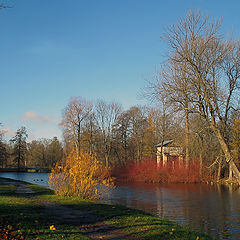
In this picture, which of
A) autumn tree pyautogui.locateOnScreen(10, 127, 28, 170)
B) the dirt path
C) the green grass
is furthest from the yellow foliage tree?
autumn tree pyautogui.locateOnScreen(10, 127, 28, 170)

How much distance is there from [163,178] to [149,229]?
28.1m

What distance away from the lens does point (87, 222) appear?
8.70 m

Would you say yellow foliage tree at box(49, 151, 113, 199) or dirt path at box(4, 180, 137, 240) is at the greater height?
yellow foliage tree at box(49, 151, 113, 199)

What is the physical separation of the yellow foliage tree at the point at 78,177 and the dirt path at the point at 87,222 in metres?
2.62

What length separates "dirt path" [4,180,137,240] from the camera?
7.16 meters

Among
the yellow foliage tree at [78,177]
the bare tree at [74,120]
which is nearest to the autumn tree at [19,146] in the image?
the bare tree at [74,120]

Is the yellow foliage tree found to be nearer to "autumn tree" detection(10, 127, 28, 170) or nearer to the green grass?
the green grass

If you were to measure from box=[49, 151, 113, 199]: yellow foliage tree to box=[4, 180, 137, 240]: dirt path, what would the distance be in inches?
103

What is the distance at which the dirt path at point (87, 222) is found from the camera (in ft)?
23.5

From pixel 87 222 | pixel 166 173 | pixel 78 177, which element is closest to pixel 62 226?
pixel 87 222

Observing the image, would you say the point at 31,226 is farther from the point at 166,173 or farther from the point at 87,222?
the point at 166,173

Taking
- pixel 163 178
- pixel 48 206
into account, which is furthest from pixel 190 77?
pixel 163 178

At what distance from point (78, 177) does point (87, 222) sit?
5.64 meters

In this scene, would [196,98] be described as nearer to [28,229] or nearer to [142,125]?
[28,229]
